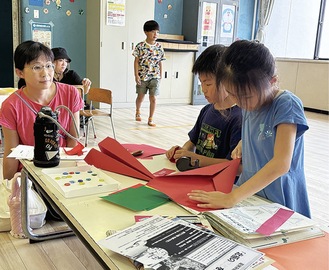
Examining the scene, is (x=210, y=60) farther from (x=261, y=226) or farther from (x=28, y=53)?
(x=28, y=53)

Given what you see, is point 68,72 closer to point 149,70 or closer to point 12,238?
point 149,70

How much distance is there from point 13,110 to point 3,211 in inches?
25.9

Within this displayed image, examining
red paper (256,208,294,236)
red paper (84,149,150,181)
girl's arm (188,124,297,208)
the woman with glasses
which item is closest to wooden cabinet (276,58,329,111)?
the woman with glasses

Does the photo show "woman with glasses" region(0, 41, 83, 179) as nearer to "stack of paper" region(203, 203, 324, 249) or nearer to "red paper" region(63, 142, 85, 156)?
"red paper" region(63, 142, 85, 156)

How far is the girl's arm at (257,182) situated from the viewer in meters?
0.98

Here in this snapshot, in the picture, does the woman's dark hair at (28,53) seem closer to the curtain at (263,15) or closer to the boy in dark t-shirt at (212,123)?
the boy in dark t-shirt at (212,123)

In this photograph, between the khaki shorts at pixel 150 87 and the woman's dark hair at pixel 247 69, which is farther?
the khaki shorts at pixel 150 87

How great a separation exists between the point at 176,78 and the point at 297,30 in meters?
3.04

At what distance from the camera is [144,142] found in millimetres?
4223

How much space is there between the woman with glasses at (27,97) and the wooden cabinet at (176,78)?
17.2ft

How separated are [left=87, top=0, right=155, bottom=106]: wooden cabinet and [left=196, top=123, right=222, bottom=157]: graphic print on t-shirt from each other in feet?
15.7

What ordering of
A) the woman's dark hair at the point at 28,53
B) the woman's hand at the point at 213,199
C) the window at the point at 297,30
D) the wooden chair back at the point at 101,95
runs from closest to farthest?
the woman's hand at the point at 213,199, the woman's dark hair at the point at 28,53, the wooden chair back at the point at 101,95, the window at the point at 297,30

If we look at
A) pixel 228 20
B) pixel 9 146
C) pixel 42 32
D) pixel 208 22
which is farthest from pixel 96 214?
pixel 228 20

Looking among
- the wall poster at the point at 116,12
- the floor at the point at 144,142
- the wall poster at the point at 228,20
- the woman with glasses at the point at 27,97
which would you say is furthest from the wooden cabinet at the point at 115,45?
the woman with glasses at the point at 27,97
